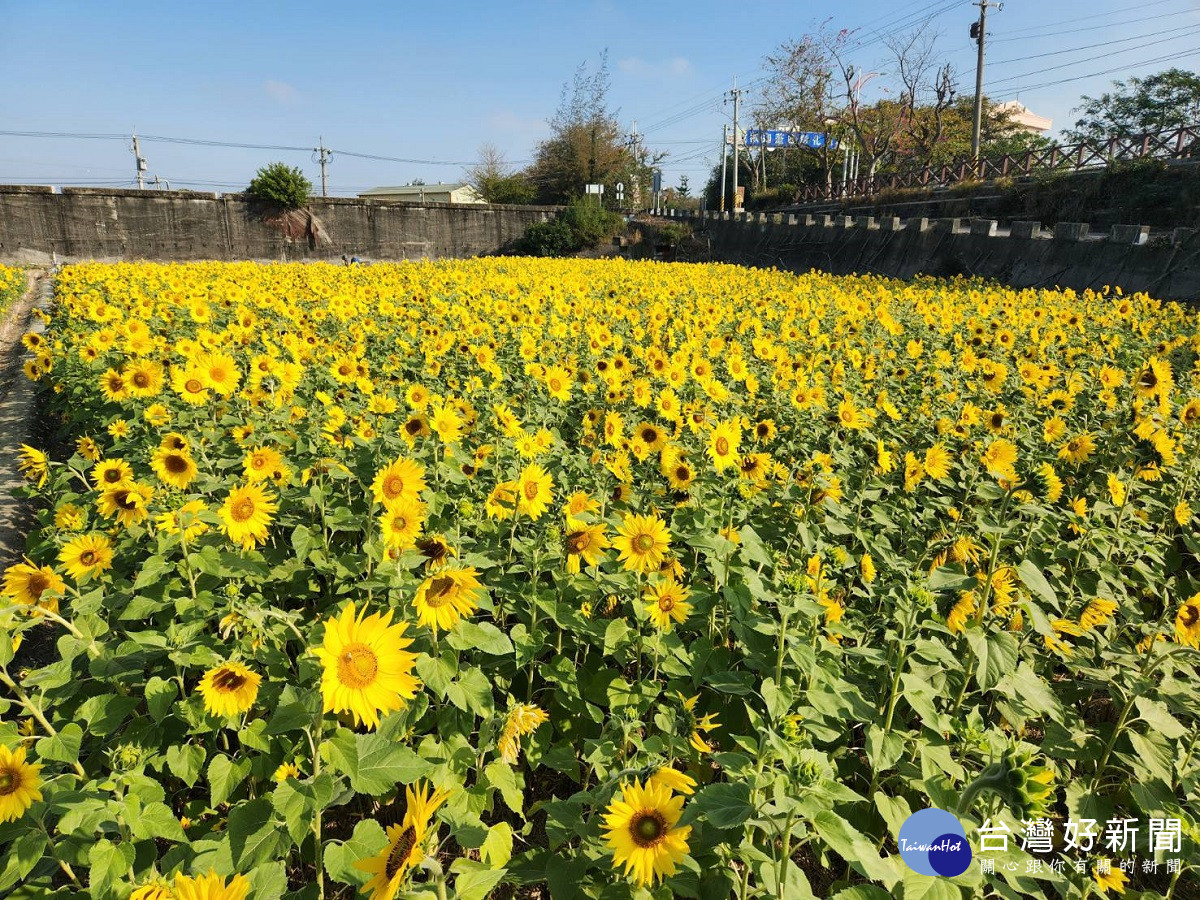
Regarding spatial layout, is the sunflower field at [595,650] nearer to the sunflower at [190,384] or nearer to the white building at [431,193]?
the sunflower at [190,384]

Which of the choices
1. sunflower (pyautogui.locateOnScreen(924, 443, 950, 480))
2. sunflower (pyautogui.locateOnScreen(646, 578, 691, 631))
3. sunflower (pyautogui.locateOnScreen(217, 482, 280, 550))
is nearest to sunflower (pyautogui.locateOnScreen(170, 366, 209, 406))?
sunflower (pyautogui.locateOnScreen(217, 482, 280, 550))

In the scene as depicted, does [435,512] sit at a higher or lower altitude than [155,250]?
lower

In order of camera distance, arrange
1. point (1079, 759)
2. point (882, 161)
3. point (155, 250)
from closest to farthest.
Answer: point (1079, 759) < point (155, 250) < point (882, 161)

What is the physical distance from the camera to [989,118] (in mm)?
50469

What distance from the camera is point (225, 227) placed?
26500 mm

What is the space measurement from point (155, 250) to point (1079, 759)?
3061 cm

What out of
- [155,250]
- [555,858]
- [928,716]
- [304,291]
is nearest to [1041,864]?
[928,716]

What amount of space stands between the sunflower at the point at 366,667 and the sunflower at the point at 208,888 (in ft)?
1.01

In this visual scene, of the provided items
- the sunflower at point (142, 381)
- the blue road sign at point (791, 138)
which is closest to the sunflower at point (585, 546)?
the sunflower at point (142, 381)

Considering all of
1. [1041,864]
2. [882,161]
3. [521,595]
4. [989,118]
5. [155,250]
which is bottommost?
[1041,864]

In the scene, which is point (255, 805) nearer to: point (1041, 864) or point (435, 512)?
point (435, 512)

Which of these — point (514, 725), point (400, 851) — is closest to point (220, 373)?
point (514, 725)

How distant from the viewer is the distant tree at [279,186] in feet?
88.2

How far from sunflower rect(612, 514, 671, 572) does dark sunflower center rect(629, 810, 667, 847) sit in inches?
34.4
